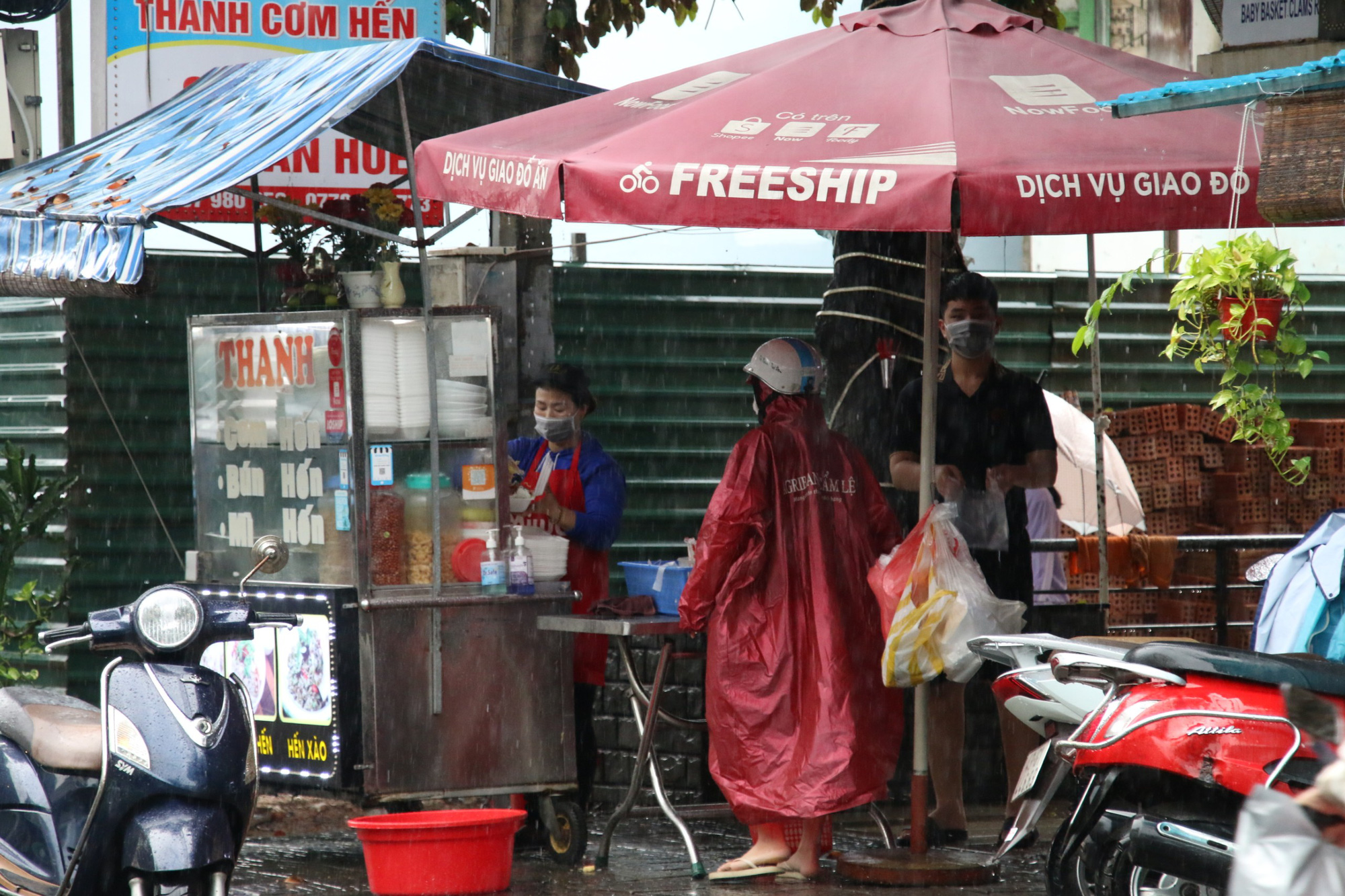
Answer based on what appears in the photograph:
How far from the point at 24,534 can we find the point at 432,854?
374 cm

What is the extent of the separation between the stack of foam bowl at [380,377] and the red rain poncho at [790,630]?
52.4 inches

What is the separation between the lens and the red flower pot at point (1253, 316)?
819 centimetres

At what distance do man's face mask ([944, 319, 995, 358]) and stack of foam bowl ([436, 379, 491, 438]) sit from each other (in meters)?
1.89

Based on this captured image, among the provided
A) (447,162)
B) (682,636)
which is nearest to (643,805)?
(682,636)

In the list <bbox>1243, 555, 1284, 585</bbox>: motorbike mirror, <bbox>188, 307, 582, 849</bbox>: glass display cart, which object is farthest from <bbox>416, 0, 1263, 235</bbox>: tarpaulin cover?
<bbox>1243, 555, 1284, 585</bbox>: motorbike mirror

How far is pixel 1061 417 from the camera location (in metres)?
10.7

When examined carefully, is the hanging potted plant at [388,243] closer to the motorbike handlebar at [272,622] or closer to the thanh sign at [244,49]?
the thanh sign at [244,49]

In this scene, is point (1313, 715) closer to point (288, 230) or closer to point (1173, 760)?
point (1173, 760)

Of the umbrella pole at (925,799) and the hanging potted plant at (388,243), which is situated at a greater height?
the hanging potted plant at (388,243)

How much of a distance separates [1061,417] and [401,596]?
523cm

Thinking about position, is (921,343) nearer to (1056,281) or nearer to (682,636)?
(682,636)

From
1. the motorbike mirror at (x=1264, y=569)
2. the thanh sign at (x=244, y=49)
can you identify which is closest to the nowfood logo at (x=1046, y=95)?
the motorbike mirror at (x=1264, y=569)

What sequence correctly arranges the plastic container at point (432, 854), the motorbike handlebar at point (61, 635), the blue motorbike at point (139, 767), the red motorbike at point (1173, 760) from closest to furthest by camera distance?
the red motorbike at point (1173, 760) → the blue motorbike at point (139, 767) → the motorbike handlebar at point (61, 635) → the plastic container at point (432, 854)

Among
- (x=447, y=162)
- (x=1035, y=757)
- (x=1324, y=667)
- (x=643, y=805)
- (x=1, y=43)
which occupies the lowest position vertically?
(x=643, y=805)
